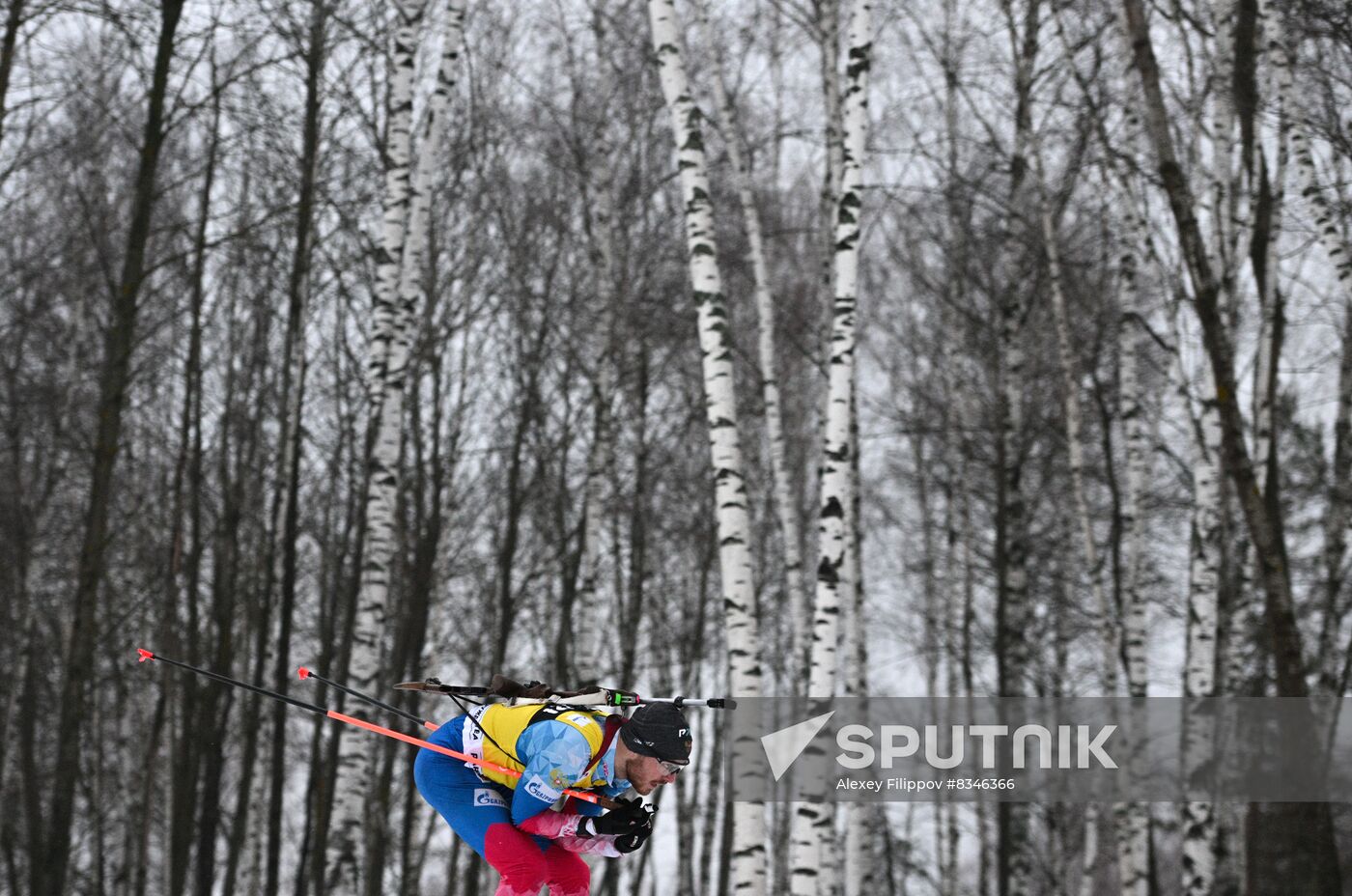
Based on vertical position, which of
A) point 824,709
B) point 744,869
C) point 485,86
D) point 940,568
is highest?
point 485,86

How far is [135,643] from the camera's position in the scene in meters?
18.8

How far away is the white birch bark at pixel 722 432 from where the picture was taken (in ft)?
25.8

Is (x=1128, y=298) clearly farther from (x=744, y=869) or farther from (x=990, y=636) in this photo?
(x=990, y=636)

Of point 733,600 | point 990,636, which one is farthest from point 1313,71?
point 990,636

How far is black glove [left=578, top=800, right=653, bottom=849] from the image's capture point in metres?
4.79

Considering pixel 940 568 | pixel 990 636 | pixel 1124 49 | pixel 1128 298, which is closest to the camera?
pixel 1124 49

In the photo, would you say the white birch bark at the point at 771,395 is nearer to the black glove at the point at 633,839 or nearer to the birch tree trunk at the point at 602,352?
the birch tree trunk at the point at 602,352

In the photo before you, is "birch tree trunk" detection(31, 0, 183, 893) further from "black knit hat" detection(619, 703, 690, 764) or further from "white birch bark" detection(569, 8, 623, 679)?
"black knit hat" detection(619, 703, 690, 764)

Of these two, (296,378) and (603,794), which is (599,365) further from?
(603,794)

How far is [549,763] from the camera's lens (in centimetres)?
471

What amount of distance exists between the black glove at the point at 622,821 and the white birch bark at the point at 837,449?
2941 mm

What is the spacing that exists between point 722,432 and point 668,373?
34.5 feet

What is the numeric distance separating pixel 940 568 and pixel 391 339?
15.5 meters

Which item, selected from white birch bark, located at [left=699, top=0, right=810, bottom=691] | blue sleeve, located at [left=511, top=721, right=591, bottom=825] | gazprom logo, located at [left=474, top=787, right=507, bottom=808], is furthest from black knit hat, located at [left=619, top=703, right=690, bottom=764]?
white birch bark, located at [left=699, top=0, right=810, bottom=691]
